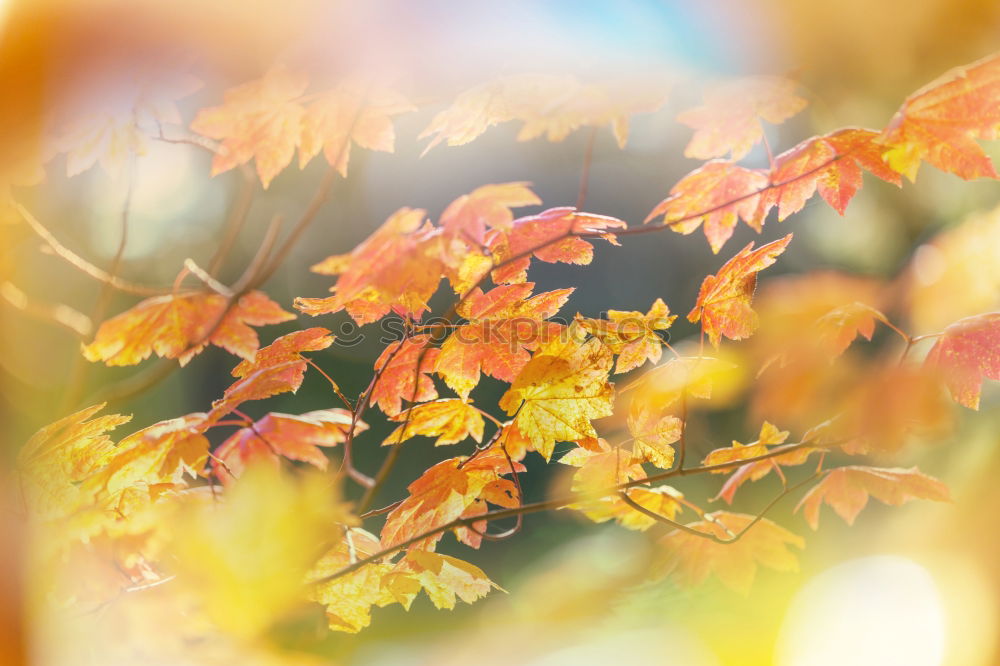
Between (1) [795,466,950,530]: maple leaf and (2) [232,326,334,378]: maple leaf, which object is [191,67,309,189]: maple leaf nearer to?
(2) [232,326,334,378]: maple leaf

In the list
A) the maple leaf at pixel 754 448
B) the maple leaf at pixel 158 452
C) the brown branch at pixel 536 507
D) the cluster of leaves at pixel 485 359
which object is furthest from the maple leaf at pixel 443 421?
the maple leaf at pixel 754 448

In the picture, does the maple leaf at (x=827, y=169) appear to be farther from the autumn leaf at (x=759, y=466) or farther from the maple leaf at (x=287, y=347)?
the maple leaf at (x=287, y=347)

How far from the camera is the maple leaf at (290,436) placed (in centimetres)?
79

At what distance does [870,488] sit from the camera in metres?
0.84

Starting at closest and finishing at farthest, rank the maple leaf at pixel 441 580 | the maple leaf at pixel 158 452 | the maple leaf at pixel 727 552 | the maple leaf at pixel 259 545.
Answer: the maple leaf at pixel 259 545 < the maple leaf at pixel 158 452 < the maple leaf at pixel 441 580 < the maple leaf at pixel 727 552

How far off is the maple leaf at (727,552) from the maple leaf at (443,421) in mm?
384

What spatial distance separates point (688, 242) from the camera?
A: 1.91 meters

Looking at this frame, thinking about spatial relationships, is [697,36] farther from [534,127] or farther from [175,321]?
[175,321]

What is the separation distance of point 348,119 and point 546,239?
11.4 inches

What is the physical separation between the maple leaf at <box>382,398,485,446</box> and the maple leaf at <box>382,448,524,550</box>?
3cm

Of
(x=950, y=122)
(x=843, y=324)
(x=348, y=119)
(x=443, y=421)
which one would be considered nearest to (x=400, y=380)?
(x=443, y=421)

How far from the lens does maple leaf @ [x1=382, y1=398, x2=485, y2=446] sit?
0.78 meters

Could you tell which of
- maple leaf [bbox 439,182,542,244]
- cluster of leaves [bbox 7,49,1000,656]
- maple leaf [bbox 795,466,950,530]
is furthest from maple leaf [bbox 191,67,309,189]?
maple leaf [bbox 795,466,950,530]

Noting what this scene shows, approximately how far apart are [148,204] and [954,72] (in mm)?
1484
